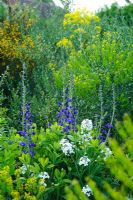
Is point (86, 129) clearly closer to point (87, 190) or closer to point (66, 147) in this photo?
point (66, 147)

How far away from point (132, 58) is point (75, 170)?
2.41 m

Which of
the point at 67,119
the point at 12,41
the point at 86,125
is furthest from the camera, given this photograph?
the point at 12,41

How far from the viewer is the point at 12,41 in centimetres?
825

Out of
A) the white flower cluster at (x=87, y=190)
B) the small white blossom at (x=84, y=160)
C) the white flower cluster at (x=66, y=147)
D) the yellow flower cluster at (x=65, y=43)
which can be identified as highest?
the yellow flower cluster at (x=65, y=43)

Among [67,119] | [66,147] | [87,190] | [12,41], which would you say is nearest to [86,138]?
[66,147]

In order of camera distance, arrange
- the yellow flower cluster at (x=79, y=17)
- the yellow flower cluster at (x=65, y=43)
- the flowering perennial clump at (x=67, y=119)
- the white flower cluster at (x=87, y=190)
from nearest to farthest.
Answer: the white flower cluster at (x=87, y=190) → the flowering perennial clump at (x=67, y=119) → the yellow flower cluster at (x=65, y=43) → the yellow flower cluster at (x=79, y=17)

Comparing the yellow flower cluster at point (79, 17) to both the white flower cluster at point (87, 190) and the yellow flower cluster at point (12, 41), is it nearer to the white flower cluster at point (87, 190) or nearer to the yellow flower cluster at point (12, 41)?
the yellow flower cluster at point (12, 41)

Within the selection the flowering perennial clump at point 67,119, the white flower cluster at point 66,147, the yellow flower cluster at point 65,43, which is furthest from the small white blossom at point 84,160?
the yellow flower cluster at point 65,43

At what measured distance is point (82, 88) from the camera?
19.3 feet

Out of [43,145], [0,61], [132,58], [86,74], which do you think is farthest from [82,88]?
[0,61]

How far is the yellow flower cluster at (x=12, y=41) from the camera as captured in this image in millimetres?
7875

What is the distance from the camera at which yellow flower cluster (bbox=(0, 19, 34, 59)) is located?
7875 millimetres

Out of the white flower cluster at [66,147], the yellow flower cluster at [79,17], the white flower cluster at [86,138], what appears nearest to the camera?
the white flower cluster at [66,147]

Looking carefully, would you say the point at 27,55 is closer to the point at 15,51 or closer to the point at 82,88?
the point at 15,51
